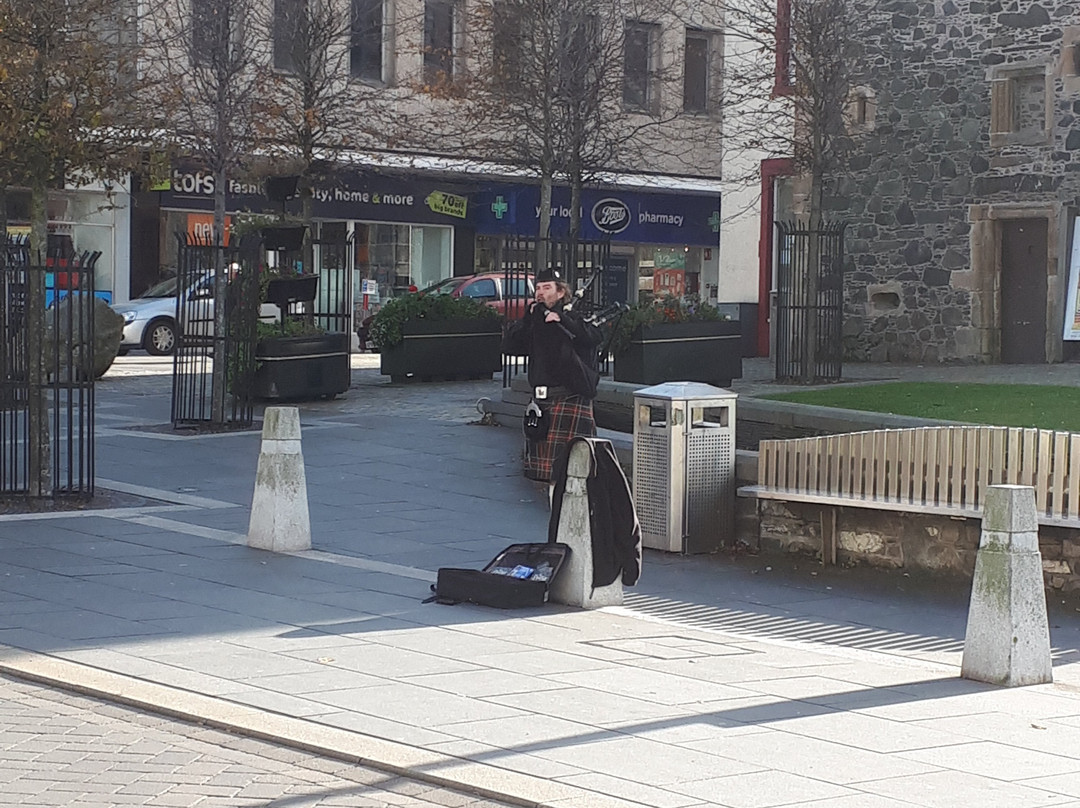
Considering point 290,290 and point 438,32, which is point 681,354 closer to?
point 290,290

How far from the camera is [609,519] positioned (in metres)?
9.59

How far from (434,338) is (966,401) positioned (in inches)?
351

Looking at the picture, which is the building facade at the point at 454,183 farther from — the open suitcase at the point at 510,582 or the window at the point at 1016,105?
the open suitcase at the point at 510,582

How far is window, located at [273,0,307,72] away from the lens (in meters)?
28.4

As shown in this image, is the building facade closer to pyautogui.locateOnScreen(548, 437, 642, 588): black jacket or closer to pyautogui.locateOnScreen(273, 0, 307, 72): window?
pyautogui.locateOnScreen(273, 0, 307, 72): window

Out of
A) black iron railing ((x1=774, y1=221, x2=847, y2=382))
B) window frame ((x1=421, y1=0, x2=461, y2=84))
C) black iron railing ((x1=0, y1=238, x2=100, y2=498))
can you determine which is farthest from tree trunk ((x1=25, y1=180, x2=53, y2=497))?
window frame ((x1=421, y1=0, x2=461, y2=84))

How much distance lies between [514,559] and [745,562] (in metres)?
2.22

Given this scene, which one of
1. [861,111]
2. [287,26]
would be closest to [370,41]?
[287,26]

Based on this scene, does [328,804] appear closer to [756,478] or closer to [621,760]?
[621,760]

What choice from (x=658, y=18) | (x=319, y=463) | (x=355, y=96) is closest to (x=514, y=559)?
(x=319, y=463)

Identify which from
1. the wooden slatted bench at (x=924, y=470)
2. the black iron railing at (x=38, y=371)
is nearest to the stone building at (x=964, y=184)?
the wooden slatted bench at (x=924, y=470)

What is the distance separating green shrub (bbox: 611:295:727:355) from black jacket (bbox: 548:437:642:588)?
1081 cm

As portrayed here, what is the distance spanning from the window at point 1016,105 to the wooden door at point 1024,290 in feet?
3.95

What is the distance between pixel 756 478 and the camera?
11695 mm
